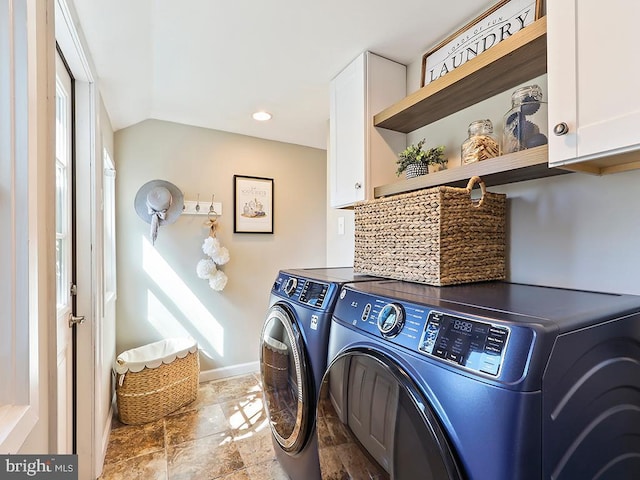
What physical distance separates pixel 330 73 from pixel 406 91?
46 centimetres

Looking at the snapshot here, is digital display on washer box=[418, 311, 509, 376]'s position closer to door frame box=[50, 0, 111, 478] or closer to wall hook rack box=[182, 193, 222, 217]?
door frame box=[50, 0, 111, 478]

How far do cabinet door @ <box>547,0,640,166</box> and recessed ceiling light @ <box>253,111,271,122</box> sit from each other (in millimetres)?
1911

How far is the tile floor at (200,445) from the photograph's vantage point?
65.9 inches

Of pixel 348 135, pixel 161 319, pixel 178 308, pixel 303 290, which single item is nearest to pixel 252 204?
pixel 178 308

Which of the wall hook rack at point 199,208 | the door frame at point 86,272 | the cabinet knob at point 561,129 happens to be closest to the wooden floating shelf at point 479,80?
the cabinet knob at point 561,129

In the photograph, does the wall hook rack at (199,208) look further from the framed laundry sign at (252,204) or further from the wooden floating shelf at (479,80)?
the wooden floating shelf at (479,80)

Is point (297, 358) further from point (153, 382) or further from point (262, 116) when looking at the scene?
point (262, 116)

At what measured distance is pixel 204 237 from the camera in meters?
2.75

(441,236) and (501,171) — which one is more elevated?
(501,171)

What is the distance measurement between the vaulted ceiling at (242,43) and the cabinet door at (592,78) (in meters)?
0.67

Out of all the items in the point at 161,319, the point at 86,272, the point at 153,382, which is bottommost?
the point at 153,382

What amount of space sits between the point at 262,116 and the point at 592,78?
6.93ft

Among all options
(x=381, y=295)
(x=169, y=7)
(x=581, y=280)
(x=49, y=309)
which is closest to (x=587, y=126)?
(x=581, y=280)

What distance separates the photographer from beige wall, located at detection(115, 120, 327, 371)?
2.50m
